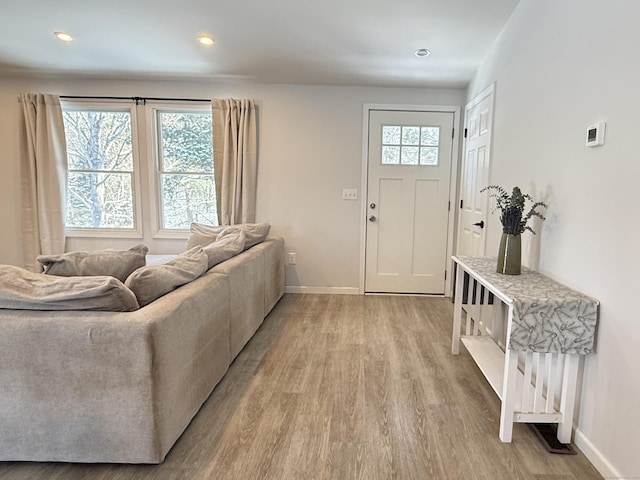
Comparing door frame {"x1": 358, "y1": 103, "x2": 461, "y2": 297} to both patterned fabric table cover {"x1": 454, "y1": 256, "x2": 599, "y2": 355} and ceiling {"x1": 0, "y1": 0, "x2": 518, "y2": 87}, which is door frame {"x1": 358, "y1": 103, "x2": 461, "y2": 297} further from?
patterned fabric table cover {"x1": 454, "y1": 256, "x2": 599, "y2": 355}

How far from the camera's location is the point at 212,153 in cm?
403

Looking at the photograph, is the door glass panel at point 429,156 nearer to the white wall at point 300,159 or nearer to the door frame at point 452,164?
the door frame at point 452,164

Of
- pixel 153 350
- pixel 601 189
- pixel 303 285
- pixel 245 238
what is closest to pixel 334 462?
pixel 153 350

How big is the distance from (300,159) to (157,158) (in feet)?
5.26

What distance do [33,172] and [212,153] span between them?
1.85 m

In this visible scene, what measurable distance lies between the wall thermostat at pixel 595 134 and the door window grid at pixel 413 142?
2261 millimetres

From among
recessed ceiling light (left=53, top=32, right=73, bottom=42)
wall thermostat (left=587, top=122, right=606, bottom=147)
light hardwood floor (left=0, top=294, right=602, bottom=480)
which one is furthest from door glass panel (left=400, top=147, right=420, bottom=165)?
recessed ceiling light (left=53, top=32, right=73, bottom=42)

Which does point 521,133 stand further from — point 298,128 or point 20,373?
point 20,373

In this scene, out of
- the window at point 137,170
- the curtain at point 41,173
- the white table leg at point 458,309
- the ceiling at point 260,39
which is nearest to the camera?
the white table leg at point 458,309

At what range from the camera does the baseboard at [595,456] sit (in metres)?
1.46

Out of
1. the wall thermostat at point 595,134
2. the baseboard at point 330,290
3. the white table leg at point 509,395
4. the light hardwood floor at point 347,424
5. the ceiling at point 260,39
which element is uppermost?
the ceiling at point 260,39

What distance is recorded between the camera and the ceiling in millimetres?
2646

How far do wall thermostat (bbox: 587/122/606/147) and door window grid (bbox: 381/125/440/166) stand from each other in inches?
89.0

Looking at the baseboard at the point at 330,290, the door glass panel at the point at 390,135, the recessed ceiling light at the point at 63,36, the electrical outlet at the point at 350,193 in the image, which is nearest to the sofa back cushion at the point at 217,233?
the baseboard at the point at 330,290
